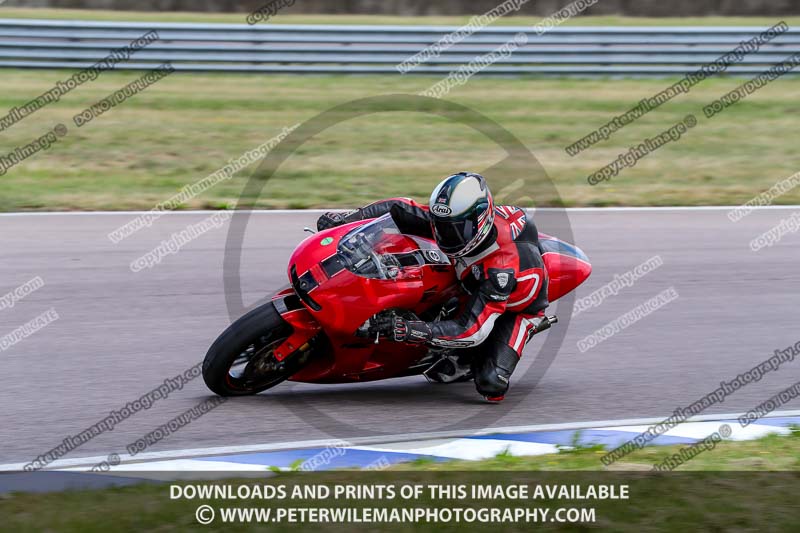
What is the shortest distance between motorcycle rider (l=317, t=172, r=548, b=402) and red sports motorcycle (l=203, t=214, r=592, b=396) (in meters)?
0.14

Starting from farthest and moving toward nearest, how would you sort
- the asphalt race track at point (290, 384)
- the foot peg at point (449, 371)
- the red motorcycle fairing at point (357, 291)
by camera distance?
the foot peg at point (449, 371) < the asphalt race track at point (290, 384) < the red motorcycle fairing at point (357, 291)

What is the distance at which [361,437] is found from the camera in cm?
634

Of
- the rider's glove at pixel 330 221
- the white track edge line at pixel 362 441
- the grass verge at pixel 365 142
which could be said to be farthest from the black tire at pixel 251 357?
the grass verge at pixel 365 142

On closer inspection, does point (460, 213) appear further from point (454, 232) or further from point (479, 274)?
point (479, 274)

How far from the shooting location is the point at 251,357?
21.8 ft

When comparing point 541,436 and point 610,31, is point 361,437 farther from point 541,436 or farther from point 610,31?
point 610,31

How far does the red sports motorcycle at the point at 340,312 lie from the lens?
6363 mm

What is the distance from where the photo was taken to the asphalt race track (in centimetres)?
655

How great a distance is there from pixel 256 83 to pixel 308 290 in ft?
41.0

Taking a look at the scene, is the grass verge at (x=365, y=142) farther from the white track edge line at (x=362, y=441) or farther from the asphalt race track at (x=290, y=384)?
the white track edge line at (x=362, y=441)

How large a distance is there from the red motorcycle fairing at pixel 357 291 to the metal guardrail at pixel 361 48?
12.0 m

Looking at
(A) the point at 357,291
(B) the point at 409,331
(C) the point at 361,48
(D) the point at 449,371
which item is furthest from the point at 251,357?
(C) the point at 361,48

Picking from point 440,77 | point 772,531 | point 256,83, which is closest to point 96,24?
point 256,83

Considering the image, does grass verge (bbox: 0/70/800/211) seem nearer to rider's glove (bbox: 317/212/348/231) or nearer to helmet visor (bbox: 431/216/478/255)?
rider's glove (bbox: 317/212/348/231)
